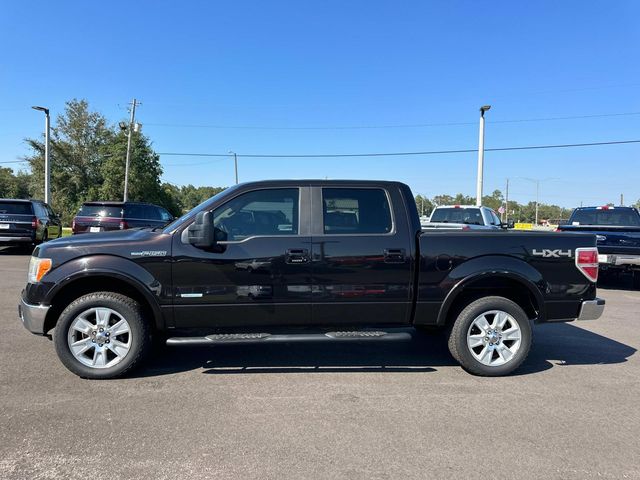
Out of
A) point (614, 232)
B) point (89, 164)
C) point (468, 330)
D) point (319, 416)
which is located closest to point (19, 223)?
point (319, 416)

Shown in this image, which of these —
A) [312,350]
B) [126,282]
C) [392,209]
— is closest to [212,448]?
[126,282]

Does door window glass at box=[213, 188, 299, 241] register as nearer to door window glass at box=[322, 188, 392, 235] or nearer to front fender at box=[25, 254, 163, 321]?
door window glass at box=[322, 188, 392, 235]

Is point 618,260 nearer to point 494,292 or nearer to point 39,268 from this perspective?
point 494,292

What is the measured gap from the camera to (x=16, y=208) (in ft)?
46.3

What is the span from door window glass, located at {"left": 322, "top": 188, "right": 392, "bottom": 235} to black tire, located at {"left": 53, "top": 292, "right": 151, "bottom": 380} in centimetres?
199

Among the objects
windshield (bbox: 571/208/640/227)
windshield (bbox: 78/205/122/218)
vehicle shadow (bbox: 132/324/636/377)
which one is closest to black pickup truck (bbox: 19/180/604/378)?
vehicle shadow (bbox: 132/324/636/377)

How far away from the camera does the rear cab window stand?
1401cm

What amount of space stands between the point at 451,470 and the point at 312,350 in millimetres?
2668

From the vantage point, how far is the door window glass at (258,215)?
14.6ft

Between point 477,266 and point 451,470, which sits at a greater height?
point 477,266

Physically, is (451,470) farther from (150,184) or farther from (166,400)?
(150,184)

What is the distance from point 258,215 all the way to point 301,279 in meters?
0.77

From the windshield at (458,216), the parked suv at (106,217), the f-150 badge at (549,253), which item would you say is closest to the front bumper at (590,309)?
the f-150 badge at (549,253)

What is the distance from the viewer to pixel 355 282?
4.42 metres
